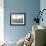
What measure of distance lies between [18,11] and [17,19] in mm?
336

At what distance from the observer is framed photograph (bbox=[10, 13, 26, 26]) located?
5.73m

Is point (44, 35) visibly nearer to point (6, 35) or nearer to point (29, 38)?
point (29, 38)

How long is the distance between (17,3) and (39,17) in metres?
1.08

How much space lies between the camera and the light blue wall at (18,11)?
5719 mm

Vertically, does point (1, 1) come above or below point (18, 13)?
above

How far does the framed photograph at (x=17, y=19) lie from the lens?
18.8ft

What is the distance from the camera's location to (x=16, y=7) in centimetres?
573

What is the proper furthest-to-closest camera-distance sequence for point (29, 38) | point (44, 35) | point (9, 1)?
point (9, 1), point (29, 38), point (44, 35)

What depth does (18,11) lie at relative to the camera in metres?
5.72

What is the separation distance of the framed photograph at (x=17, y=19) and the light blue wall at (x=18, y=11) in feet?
0.41

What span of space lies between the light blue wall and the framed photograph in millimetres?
124

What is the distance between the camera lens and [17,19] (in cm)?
576

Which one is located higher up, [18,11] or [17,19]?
[18,11]

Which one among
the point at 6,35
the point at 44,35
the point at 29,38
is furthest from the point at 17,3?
the point at 44,35
